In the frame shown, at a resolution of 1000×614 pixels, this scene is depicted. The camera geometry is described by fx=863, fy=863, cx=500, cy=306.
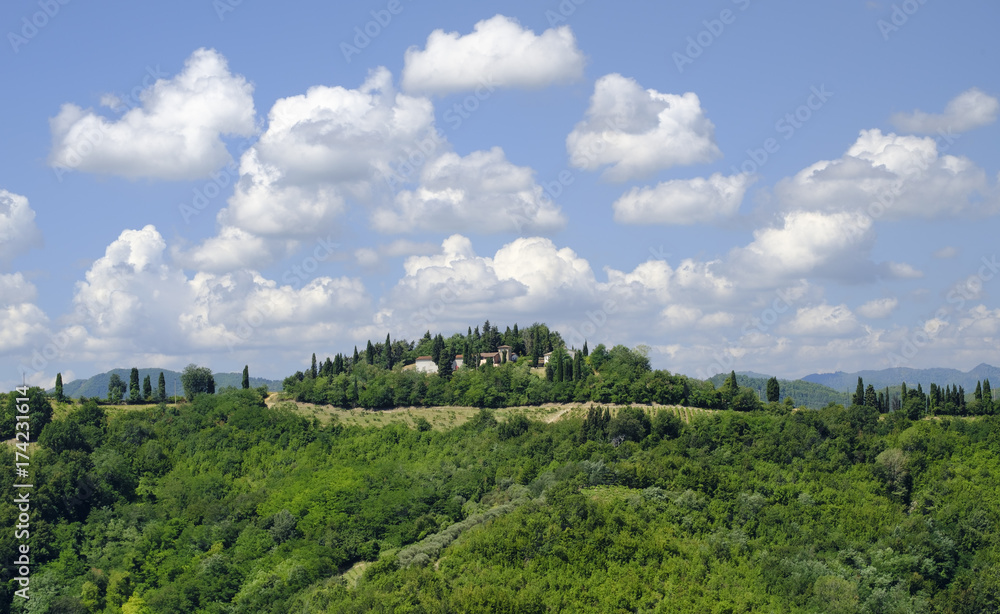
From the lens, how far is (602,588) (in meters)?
69.9

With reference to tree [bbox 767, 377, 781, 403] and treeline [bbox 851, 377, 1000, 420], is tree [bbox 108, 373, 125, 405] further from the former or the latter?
treeline [bbox 851, 377, 1000, 420]

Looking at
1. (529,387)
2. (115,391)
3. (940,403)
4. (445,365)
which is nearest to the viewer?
(940,403)

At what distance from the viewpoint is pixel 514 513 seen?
81.3 meters

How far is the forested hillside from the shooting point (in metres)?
72.4

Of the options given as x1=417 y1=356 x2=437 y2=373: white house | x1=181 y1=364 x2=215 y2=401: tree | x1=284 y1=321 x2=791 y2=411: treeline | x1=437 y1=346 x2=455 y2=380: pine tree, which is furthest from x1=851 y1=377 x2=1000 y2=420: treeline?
x1=181 y1=364 x2=215 y2=401: tree

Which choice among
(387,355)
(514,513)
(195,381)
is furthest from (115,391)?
(514,513)

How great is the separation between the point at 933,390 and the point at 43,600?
117 metres

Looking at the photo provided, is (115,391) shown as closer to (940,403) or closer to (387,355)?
(387,355)

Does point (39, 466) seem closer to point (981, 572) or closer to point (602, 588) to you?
point (602, 588)

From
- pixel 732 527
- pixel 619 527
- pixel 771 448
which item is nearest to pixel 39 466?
pixel 619 527

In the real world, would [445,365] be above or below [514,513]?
above

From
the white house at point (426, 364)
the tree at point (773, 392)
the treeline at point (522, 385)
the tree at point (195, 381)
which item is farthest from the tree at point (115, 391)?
the tree at point (773, 392)

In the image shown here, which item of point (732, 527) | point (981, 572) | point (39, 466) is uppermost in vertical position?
point (39, 466)

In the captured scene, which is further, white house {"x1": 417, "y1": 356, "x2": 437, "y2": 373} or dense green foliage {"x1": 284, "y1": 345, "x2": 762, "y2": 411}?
white house {"x1": 417, "y1": 356, "x2": 437, "y2": 373}
